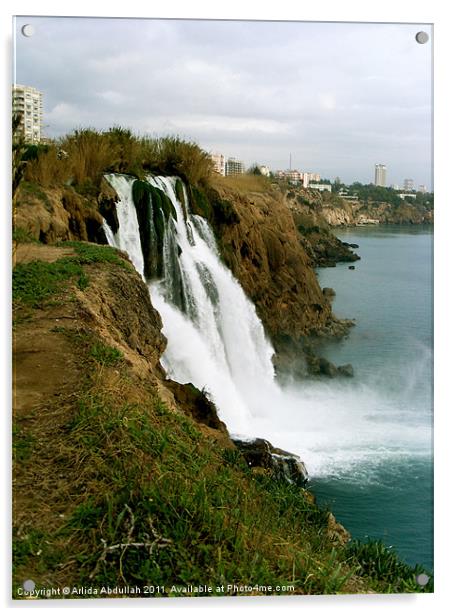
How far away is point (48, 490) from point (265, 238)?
3.34 meters

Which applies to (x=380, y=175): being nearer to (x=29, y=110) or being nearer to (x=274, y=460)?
(x=274, y=460)

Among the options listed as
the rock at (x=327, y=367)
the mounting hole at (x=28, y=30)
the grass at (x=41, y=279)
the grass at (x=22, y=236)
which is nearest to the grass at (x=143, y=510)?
the grass at (x=41, y=279)

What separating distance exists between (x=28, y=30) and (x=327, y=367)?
3.25 meters

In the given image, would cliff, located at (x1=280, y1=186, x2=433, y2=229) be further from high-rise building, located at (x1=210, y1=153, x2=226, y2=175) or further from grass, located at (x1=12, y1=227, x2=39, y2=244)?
grass, located at (x1=12, y1=227, x2=39, y2=244)

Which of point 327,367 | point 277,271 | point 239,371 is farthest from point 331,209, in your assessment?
point 239,371

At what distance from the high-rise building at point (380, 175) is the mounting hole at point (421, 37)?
93 centimetres

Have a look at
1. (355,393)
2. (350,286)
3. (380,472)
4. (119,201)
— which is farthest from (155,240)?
(380,472)

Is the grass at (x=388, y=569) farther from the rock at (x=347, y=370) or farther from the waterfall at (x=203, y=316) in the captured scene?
the waterfall at (x=203, y=316)

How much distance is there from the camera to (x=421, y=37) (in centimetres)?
404

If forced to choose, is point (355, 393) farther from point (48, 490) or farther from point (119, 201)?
point (119, 201)

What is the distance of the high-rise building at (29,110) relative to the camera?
3927mm

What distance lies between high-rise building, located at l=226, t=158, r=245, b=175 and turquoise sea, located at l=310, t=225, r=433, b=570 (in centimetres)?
94

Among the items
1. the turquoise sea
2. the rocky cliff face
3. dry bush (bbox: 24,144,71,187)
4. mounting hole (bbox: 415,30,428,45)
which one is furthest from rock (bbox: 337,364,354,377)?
dry bush (bbox: 24,144,71,187)

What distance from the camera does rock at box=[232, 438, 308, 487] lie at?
15.4 feet
